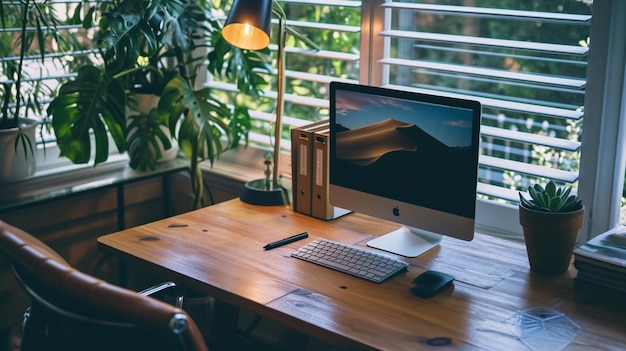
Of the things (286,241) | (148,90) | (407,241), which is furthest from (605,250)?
(148,90)

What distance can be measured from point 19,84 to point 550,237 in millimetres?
1748

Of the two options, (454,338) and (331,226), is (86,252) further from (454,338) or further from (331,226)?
(454,338)

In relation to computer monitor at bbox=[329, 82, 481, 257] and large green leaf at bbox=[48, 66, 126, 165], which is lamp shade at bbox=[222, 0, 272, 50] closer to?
computer monitor at bbox=[329, 82, 481, 257]

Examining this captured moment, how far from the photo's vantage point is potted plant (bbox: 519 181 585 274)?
2094 mm

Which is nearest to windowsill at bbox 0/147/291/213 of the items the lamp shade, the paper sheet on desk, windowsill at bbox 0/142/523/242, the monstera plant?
windowsill at bbox 0/142/523/242

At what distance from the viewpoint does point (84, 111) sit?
9.11ft

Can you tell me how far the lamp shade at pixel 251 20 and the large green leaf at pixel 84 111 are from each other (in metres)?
0.52

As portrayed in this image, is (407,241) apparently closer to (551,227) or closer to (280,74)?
(551,227)

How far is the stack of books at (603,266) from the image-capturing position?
1963 mm

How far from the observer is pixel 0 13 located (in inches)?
104

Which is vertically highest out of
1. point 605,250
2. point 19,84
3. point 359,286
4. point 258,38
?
point 258,38

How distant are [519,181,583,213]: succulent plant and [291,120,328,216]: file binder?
685 millimetres

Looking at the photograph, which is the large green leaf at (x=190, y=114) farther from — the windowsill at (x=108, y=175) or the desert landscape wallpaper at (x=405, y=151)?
the desert landscape wallpaper at (x=405, y=151)

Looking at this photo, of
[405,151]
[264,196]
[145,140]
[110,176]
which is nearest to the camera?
[405,151]
